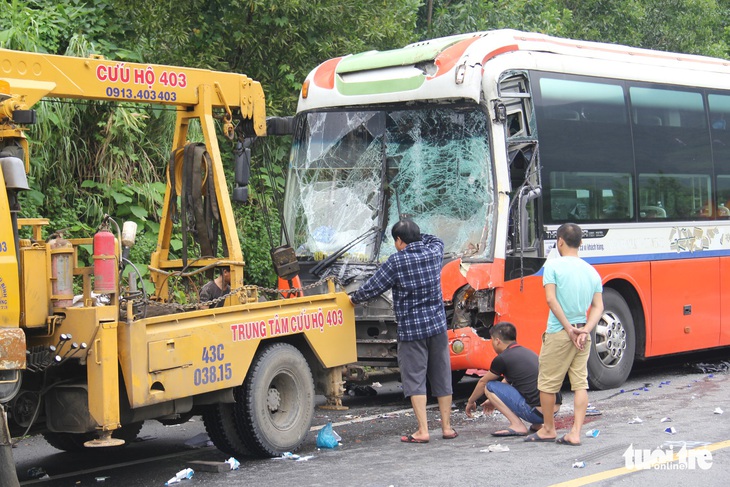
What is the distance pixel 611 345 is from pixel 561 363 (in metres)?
3.73

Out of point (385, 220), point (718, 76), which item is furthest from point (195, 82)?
point (718, 76)

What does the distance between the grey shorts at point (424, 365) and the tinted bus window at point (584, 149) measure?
105 inches

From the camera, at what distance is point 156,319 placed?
7.44 m

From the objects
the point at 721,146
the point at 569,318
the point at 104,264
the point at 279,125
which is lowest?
the point at 569,318

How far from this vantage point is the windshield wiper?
35.2 ft

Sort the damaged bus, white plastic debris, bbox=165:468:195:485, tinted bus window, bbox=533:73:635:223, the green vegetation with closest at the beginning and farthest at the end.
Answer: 1. white plastic debris, bbox=165:468:195:485
2. the damaged bus
3. tinted bus window, bbox=533:73:635:223
4. the green vegetation

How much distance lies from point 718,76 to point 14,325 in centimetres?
1007

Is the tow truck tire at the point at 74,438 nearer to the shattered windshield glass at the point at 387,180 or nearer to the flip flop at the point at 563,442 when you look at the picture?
the shattered windshield glass at the point at 387,180

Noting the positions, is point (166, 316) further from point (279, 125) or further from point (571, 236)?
point (279, 125)

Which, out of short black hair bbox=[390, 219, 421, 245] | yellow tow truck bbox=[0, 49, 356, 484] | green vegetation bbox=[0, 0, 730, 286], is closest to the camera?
yellow tow truck bbox=[0, 49, 356, 484]

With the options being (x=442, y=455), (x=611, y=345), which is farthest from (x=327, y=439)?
(x=611, y=345)

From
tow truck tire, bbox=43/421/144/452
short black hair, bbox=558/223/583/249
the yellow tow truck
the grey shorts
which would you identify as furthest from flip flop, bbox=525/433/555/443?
tow truck tire, bbox=43/421/144/452

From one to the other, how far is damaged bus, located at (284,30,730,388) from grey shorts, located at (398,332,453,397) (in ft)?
4.30

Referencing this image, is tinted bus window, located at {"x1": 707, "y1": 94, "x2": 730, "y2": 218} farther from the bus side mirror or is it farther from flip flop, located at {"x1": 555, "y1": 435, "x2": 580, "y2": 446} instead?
flip flop, located at {"x1": 555, "y1": 435, "x2": 580, "y2": 446}
